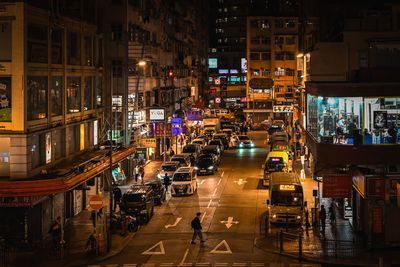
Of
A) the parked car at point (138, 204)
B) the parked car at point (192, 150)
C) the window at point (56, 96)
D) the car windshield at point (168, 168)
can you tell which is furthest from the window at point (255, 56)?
the window at point (56, 96)

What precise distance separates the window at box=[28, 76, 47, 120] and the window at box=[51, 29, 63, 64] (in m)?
2.14

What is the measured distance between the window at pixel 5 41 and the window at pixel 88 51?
12470 millimetres

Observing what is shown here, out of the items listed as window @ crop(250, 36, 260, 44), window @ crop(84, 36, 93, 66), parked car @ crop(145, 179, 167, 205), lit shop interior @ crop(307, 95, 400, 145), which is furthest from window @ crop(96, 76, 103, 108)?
window @ crop(250, 36, 260, 44)

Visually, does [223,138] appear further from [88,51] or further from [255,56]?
[255,56]

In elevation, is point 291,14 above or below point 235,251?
above

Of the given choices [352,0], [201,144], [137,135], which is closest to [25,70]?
[352,0]

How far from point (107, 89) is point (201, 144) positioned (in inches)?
943

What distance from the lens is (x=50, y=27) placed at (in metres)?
36.2

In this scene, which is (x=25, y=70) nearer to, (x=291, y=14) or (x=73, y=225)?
(x=73, y=225)

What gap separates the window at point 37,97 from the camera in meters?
33.8

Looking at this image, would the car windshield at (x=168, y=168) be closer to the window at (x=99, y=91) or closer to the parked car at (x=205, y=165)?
the parked car at (x=205, y=165)

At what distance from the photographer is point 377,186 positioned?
3256cm

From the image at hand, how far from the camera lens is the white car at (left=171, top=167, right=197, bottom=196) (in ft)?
157

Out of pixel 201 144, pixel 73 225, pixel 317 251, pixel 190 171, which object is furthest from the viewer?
pixel 201 144
